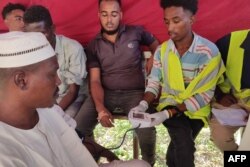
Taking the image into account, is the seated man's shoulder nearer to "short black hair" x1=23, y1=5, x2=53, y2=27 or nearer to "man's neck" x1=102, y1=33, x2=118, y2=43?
"man's neck" x1=102, y1=33, x2=118, y2=43

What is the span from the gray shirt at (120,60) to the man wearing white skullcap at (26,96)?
4.25ft

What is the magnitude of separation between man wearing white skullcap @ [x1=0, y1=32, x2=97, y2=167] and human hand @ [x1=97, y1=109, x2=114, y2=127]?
3.26 feet

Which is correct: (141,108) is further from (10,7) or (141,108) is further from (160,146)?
(10,7)

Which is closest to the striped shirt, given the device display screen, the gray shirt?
the device display screen

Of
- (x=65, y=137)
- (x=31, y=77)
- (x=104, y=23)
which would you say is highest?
(x=104, y=23)

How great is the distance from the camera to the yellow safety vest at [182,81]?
89.0 inches

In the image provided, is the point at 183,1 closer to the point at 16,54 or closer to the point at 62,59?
the point at 62,59

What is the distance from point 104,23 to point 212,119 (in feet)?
3.55

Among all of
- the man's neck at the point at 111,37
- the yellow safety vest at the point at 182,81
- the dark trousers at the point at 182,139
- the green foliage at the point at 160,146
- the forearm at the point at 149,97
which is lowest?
the green foliage at the point at 160,146

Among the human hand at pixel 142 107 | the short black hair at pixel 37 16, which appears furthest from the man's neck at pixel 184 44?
the short black hair at pixel 37 16

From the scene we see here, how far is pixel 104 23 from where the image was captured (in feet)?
8.57

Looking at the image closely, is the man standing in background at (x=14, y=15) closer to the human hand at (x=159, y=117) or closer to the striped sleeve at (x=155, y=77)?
the striped sleeve at (x=155, y=77)

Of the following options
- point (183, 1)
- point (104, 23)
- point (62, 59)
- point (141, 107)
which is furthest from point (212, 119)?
point (62, 59)

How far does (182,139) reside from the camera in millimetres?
2170
